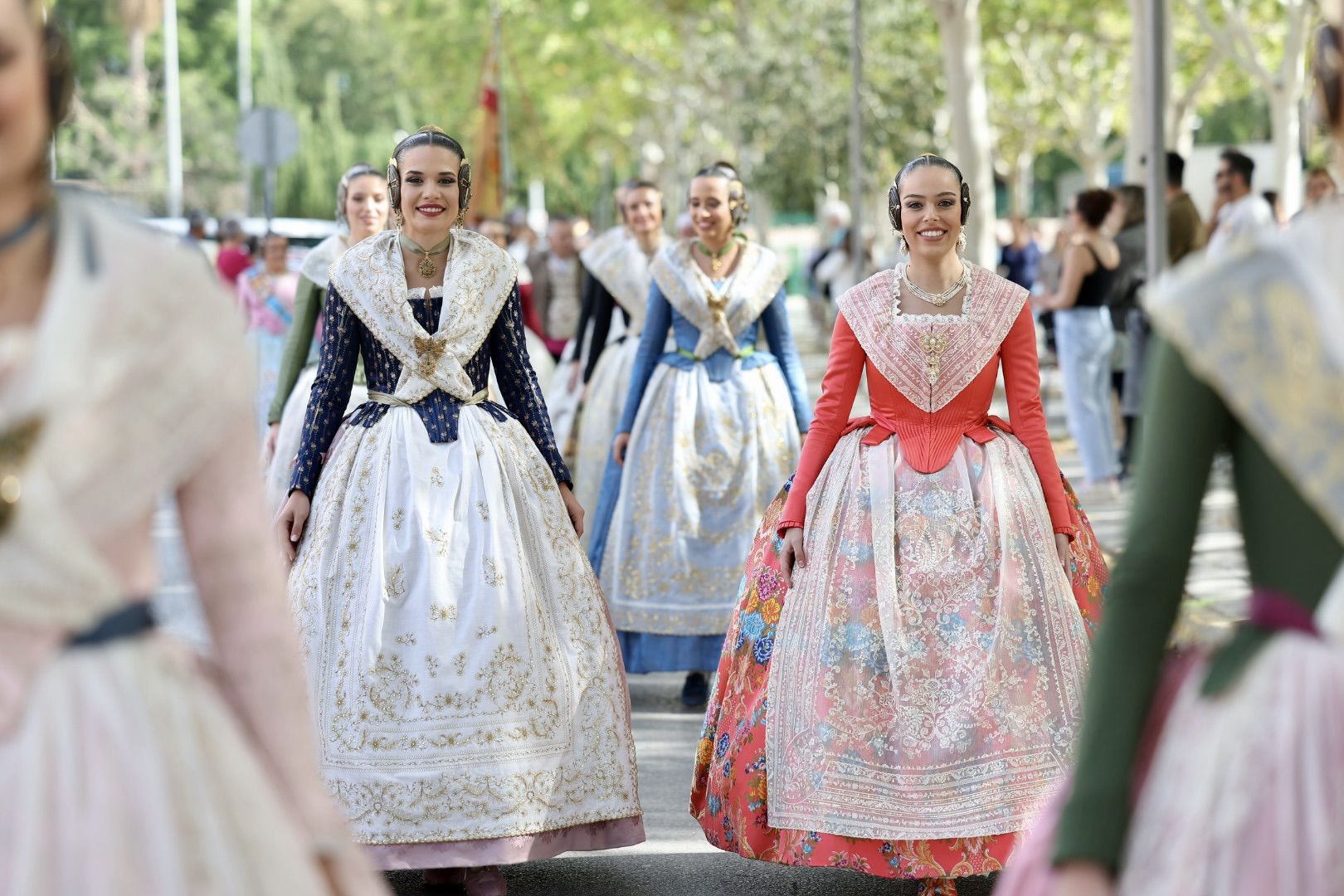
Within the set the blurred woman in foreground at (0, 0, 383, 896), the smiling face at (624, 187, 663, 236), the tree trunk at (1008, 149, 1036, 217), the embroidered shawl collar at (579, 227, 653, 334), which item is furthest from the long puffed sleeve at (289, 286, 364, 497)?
the tree trunk at (1008, 149, 1036, 217)

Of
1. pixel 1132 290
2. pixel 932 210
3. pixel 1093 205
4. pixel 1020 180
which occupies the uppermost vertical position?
pixel 1020 180

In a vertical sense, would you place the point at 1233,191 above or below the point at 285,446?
above

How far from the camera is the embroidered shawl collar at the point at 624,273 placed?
33.8ft

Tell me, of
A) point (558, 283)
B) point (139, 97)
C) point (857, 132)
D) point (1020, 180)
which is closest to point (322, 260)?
point (558, 283)

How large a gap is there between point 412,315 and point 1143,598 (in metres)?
3.75

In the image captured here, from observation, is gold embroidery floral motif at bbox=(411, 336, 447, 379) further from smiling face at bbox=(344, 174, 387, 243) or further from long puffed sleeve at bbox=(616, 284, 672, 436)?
smiling face at bbox=(344, 174, 387, 243)

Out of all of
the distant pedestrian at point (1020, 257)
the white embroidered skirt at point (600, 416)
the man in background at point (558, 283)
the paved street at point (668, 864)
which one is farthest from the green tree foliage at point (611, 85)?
the paved street at point (668, 864)

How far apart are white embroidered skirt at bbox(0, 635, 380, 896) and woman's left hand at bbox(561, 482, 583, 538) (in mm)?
3623

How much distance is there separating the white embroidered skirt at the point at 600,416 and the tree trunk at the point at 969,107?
10340 millimetres

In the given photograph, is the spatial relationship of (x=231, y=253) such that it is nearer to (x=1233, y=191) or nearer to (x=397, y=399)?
(x=1233, y=191)

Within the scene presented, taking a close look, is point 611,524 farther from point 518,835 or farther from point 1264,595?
point 1264,595

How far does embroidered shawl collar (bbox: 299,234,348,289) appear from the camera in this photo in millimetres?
7610

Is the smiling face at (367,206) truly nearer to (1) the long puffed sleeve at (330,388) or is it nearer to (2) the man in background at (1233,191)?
(1) the long puffed sleeve at (330,388)

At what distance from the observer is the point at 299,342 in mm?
7184
